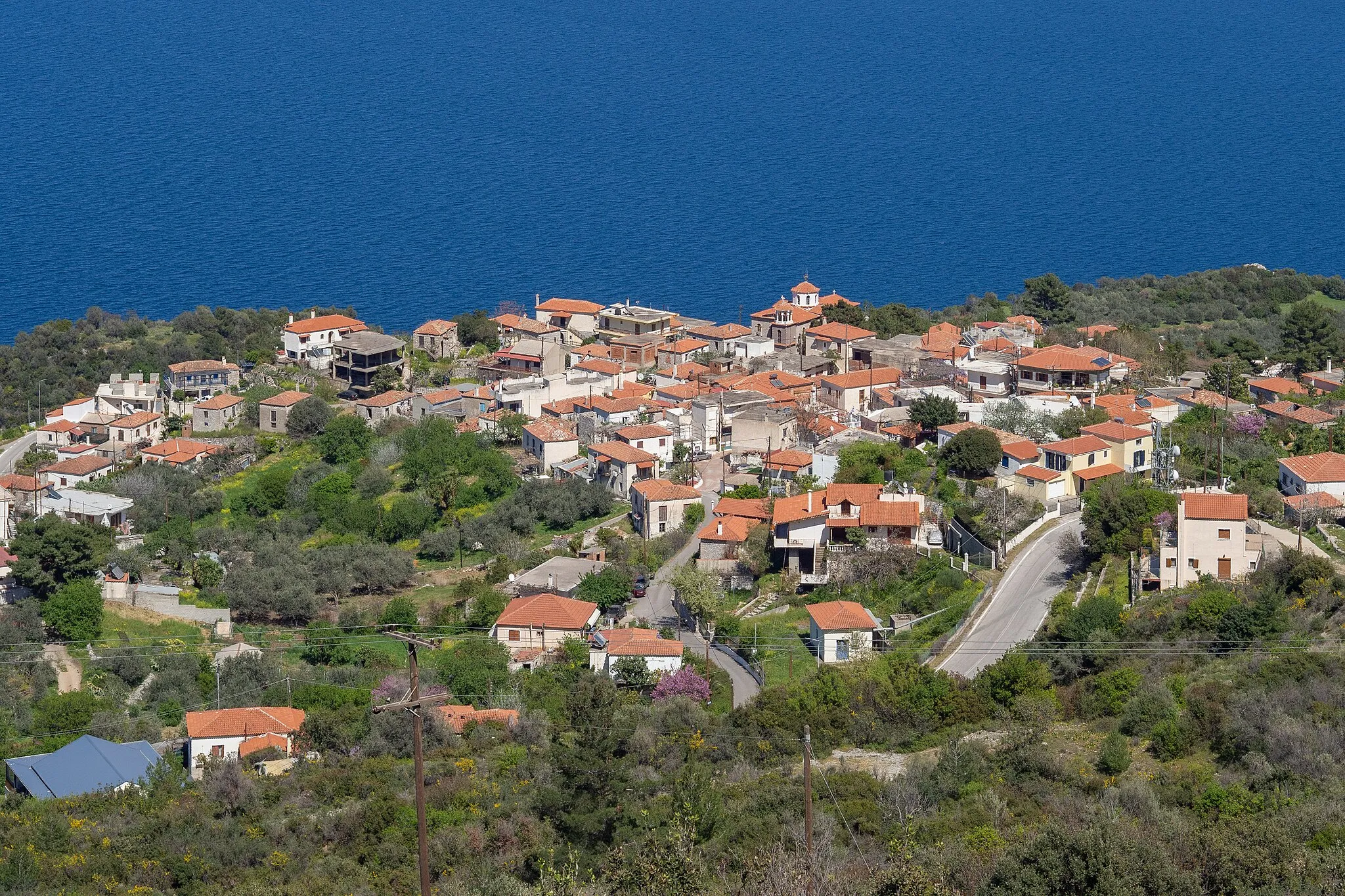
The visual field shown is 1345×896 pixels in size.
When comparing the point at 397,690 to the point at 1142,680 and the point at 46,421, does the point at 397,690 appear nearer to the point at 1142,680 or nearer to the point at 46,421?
the point at 1142,680

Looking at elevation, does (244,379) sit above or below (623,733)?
above

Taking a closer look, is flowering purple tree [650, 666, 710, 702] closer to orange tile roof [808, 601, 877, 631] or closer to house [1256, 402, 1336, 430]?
orange tile roof [808, 601, 877, 631]

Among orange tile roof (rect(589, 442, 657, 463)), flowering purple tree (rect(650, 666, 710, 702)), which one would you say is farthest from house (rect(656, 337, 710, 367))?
flowering purple tree (rect(650, 666, 710, 702))

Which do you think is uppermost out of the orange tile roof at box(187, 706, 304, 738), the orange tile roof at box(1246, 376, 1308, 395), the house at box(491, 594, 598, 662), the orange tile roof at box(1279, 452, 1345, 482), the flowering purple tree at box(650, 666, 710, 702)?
the orange tile roof at box(1246, 376, 1308, 395)

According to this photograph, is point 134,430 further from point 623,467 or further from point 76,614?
point 623,467

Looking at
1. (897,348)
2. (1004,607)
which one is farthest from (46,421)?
(1004,607)
